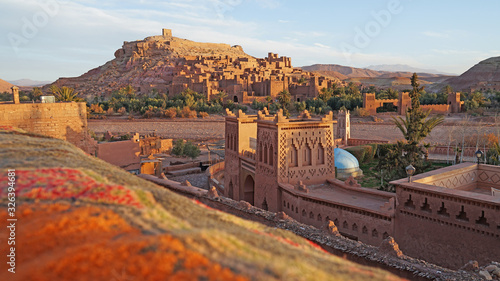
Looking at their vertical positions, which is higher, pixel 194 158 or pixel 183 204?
pixel 183 204

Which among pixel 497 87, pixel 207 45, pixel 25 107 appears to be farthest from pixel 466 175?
pixel 207 45

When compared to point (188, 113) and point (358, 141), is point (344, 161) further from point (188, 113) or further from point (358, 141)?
point (188, 113)

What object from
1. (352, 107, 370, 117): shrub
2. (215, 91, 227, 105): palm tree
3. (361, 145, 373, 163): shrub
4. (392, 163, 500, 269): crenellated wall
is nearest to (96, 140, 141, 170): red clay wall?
(392, 163, 500, 269): crenellated wall

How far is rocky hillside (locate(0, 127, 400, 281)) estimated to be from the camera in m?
1.68

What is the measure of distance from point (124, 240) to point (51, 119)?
12.1 meters

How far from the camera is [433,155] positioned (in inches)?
979

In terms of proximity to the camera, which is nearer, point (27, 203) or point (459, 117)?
point (27, 203)

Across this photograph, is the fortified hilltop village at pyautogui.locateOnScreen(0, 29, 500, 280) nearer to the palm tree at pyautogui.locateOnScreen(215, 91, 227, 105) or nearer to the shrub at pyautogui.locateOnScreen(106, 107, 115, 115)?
the shrub at pyautogui.locateOnScreen(106, 107, 115, 115)

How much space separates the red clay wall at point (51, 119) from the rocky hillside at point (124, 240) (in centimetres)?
1054

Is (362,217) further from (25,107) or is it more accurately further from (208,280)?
(25,107)

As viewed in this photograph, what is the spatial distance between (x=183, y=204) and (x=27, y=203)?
959 millimetres

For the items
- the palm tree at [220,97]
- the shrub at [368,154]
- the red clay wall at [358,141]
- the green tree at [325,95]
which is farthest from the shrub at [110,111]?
the shrub at [368,154]

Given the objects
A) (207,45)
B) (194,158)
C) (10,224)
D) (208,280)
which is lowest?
(194,158)

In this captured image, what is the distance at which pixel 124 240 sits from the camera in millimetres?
1790
